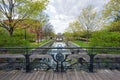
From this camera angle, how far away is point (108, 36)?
39.7 feet

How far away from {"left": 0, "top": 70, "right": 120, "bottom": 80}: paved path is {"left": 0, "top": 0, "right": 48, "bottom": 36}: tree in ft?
30.6

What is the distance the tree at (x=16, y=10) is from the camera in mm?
14727

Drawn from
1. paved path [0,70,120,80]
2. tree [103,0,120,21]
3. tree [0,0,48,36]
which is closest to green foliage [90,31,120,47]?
paved path [0,70,120,80]

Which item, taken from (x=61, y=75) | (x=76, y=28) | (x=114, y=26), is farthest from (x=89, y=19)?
(x=61, y=75)

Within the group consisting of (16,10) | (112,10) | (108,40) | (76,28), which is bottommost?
(108,40)

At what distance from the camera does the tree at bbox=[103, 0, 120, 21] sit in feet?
58.4

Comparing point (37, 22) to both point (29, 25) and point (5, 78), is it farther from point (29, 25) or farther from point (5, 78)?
point (5, 78)

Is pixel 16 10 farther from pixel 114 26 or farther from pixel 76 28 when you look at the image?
pixel 76 28

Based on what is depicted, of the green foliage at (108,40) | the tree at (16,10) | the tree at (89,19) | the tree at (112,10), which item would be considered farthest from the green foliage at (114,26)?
the tree at (89,19)

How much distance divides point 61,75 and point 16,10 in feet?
36.7

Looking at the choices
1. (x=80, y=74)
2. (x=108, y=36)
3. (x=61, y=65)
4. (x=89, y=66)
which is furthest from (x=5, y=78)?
(x=108, y=36)

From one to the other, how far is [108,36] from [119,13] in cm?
755

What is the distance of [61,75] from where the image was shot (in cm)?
593

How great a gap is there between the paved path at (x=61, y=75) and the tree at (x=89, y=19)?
78.0 feet
